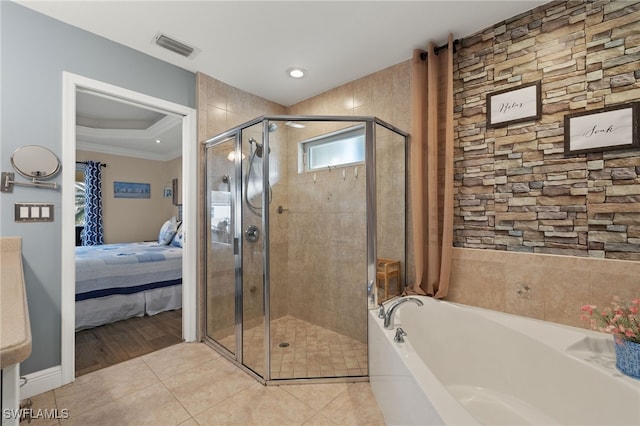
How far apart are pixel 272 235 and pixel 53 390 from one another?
170 cm

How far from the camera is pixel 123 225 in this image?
5230 millimetres

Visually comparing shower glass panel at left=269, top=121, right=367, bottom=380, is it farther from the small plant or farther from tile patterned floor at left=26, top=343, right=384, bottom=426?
the small plant

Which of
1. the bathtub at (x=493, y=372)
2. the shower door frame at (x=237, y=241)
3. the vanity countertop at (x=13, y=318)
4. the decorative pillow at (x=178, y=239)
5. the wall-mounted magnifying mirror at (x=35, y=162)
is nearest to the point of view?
Result: the vanity countertop at (x=13, y=318)

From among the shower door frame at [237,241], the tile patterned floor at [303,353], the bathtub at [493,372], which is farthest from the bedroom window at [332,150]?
the tile patterned floor at [303,353]

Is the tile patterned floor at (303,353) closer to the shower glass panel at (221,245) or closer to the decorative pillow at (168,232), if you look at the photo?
the shower glass panel at (221,245)

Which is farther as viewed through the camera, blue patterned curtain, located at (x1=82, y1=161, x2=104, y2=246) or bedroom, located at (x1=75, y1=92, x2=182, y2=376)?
blue patterned curtain, located at (x1=82, y1=161, x2=104, y2=246)

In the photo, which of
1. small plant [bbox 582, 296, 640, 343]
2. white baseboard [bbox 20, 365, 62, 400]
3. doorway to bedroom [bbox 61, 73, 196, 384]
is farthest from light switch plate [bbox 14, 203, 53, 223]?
small plant [bbox 582, 296, 640, 343]

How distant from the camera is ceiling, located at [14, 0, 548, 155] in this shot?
1754 millimetres

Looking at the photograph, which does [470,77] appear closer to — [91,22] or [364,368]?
[364,368]

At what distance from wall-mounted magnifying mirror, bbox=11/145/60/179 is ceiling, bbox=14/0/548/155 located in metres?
0.89

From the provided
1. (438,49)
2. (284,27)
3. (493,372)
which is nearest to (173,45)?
(284,27)

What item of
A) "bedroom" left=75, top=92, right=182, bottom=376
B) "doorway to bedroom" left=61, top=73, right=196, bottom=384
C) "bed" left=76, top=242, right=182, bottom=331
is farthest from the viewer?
"bed" left=76, top=242, right=182, bottom=331

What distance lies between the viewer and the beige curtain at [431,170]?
6.57 ft

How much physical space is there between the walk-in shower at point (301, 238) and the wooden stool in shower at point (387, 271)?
17 mm
